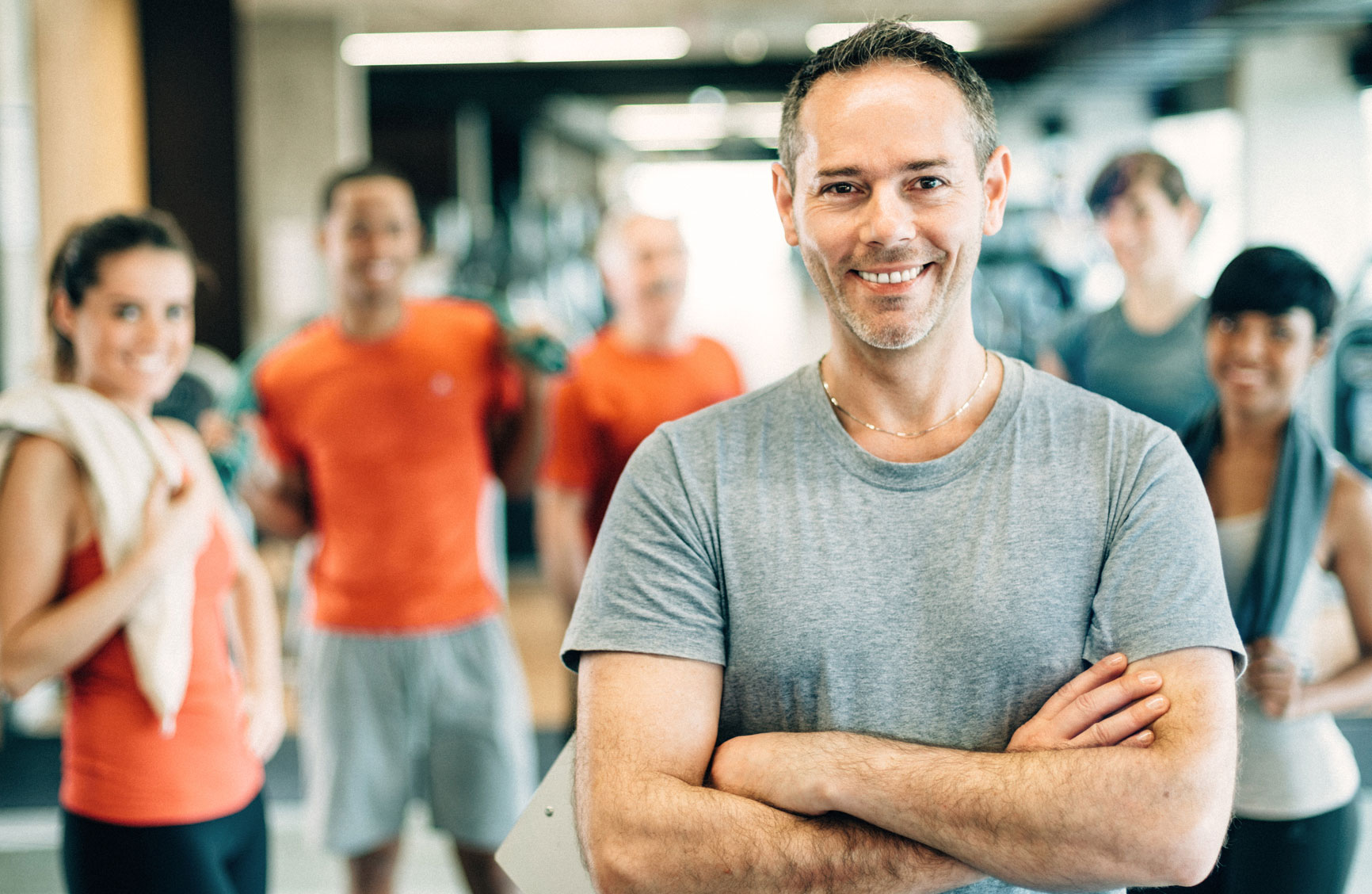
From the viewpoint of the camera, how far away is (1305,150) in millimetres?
6035

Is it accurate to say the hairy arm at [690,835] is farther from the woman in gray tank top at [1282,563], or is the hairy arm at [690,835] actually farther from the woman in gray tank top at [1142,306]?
the woman in gray tank top at [1142,306]

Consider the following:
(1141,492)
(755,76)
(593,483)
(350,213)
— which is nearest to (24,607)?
(350,213)

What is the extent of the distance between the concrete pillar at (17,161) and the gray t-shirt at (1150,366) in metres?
3.41

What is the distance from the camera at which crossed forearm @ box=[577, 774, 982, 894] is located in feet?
3.61

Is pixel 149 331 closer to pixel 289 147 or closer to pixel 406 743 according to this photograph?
pixel 406 743

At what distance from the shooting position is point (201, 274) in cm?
213

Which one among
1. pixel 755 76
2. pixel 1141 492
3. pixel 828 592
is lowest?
pixel 828 592

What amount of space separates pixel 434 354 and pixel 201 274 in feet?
1.73

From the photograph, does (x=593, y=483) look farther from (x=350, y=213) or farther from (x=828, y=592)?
(x=828, y=592)

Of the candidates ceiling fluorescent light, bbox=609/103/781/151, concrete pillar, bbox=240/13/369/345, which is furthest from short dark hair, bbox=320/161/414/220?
ceiling fluorescent light, bbox=609/103/781/151

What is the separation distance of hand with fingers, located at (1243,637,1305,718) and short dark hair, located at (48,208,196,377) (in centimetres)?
195

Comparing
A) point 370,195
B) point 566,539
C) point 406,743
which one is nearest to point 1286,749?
point 566,539

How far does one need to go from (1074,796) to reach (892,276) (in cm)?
59

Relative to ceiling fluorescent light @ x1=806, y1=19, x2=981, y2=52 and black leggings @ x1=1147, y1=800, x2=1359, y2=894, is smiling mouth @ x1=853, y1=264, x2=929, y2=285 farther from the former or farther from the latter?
ceiling fluorescent light @ x1=806, y1=19, x2=981, y2=52
